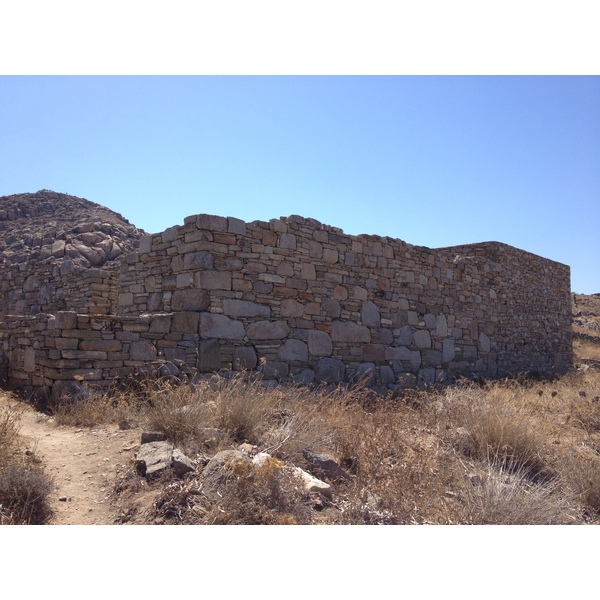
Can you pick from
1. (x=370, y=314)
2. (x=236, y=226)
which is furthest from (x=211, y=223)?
(x=370, y=314)

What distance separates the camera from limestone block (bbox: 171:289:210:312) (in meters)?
7.10

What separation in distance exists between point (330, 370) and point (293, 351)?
0.85 meters

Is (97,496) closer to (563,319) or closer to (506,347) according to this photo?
(506,347)

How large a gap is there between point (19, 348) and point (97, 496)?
4.56 m

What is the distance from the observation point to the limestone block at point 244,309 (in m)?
7.31

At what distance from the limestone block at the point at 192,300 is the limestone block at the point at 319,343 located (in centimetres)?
195

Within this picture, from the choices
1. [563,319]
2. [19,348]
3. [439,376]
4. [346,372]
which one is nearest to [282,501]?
[346,372]

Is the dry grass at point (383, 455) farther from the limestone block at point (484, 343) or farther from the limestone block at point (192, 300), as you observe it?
the limestone block at point (484, 343)

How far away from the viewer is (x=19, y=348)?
754 cm

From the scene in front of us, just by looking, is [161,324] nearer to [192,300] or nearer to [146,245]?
[192,300]

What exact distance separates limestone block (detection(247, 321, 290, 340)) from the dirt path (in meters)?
2.54

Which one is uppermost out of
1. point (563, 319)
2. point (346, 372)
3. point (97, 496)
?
point (563, 319)

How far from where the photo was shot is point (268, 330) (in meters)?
7.68

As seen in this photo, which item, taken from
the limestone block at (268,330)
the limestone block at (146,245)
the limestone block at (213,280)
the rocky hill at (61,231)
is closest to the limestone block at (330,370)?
the limestone block at (268,330)
